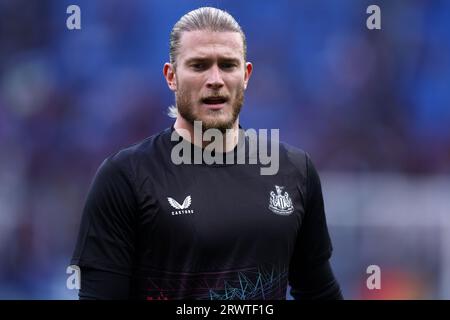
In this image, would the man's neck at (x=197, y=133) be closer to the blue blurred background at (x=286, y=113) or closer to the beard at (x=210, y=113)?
the beard at (x=210, y=113)

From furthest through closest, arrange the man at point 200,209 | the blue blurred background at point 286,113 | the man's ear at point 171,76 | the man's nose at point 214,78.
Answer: the blue blurred background at point 286,113, the man's ear at point 171,76, the man's nose at point 214,78, the man at point 200,209

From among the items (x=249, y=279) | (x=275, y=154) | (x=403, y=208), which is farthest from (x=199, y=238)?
(x=403, y=208)

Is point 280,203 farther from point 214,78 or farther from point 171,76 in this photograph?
point 171,76

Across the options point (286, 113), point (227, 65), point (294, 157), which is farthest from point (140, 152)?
point (286, 113)

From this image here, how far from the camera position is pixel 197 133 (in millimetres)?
2859

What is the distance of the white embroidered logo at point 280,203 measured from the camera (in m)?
2.83

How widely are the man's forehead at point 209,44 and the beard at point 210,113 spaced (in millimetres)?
144

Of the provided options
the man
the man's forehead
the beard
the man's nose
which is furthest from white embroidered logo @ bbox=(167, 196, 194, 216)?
the man's forehead

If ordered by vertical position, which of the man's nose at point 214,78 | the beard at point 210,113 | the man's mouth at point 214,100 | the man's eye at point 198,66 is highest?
the man's eye at point 198,66

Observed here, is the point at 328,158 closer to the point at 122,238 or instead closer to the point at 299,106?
the point at 299,106

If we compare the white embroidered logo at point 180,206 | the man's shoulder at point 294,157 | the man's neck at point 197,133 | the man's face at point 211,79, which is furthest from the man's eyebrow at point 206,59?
the white embroidered logo at point 180,206

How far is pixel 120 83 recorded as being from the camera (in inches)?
266

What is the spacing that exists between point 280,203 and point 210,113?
1.45 feet

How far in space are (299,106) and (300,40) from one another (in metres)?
0.70
